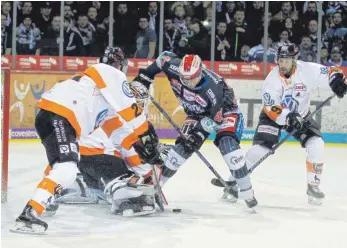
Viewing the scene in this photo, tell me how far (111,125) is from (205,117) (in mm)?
588

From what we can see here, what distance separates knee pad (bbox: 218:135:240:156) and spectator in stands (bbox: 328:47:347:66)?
171 inches

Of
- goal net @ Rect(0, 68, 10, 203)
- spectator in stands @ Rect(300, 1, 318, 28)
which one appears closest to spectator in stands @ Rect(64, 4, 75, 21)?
spectator in stands @ Rect(300, 1, 318, 28)

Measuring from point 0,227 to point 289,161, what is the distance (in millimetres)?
3527

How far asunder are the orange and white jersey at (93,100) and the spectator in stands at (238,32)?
469cm

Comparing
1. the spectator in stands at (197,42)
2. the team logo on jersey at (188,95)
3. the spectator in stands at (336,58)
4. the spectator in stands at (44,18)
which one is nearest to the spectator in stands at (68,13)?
the spectator in stands at (44,18)

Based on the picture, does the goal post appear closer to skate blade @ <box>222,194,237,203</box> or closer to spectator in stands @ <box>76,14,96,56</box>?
skate blade @ <box>222,194,237,203</box>

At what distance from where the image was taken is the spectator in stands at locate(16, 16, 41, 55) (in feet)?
25.2

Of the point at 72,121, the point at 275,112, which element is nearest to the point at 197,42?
the point at 275,112

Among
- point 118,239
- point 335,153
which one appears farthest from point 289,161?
point 118,239

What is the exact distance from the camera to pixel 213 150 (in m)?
6.88

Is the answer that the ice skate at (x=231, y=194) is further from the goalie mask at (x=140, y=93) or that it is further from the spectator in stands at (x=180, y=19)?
the spectator in stands at (x=180, y=19)

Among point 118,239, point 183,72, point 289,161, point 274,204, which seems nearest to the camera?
point 118,239

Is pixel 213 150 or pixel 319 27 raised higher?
pixel 319 27

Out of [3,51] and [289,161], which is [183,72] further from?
[3,51]
